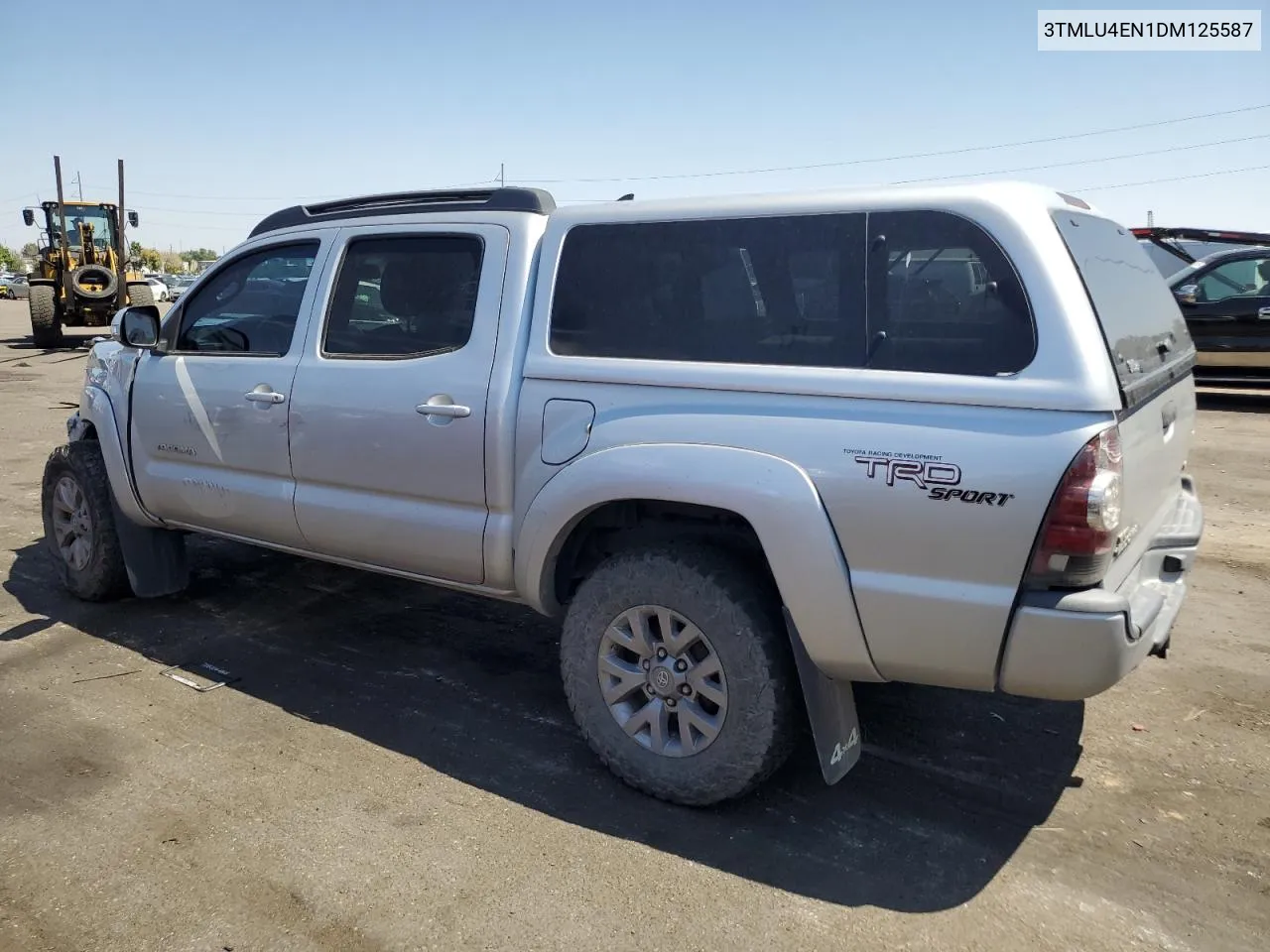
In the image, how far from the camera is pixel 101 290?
20.5 m

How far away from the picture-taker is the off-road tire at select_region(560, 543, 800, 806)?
313 centimetres

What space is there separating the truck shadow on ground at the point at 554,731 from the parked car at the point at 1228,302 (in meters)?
9.64

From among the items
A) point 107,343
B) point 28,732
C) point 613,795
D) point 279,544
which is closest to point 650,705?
point 613,795

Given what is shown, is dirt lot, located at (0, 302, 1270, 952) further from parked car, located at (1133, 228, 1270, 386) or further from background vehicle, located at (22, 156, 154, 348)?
background vehicle, located at (22, 156, 154, 348)

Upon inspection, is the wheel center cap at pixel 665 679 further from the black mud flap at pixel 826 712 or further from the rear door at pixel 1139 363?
the rear door at pixel 1139 363

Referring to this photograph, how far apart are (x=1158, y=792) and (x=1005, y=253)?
6.39 feet

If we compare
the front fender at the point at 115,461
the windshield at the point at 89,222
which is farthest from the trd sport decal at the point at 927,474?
the windshield at the point at 89,222

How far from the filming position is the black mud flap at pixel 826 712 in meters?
3.11

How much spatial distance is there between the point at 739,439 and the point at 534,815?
142cm

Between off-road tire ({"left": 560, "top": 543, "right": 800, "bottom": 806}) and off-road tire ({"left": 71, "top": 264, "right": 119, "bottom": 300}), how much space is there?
20271 mm

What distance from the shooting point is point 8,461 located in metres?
9.17

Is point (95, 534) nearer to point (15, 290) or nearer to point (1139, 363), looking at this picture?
point (1139, 363)

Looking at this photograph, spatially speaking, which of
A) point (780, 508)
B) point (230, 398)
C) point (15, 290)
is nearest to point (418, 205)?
point (230, 398)

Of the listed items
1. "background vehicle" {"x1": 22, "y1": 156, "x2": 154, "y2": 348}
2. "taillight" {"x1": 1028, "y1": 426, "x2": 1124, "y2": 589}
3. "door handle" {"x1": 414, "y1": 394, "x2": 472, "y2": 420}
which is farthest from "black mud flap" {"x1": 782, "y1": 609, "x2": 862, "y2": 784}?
"background vehicle" {"x1": 22, "y1": 156, "x2": 154, "y2": 348}
